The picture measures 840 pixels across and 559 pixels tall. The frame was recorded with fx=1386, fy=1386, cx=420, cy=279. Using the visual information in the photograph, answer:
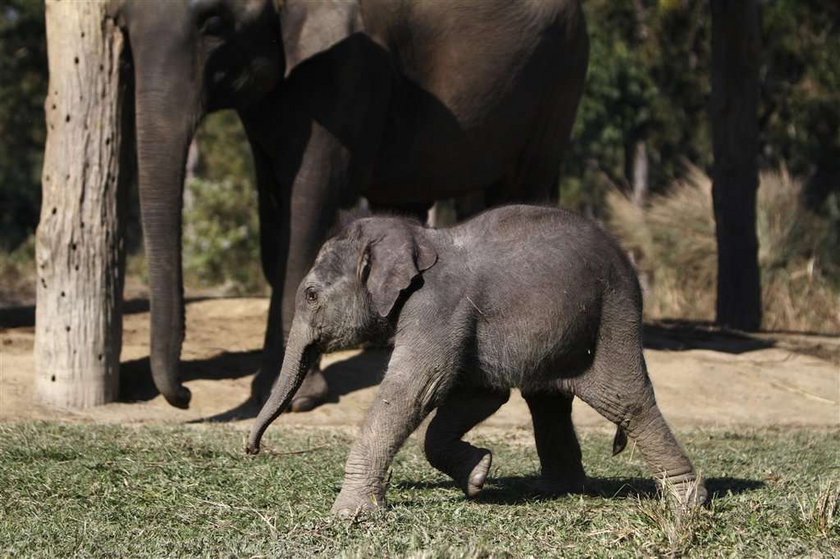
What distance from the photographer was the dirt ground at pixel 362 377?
869 centimetres

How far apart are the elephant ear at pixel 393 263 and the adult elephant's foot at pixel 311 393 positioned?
11.5 feet

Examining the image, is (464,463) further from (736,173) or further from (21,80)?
(21,80)

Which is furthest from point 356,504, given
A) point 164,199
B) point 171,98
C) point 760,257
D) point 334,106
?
point 760,257

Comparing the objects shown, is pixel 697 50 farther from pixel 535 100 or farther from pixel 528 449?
pixel 528 449

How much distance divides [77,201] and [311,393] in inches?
74.2

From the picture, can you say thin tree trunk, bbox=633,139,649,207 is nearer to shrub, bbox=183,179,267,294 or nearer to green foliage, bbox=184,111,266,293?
green foliage, bbox=184,111,266,293

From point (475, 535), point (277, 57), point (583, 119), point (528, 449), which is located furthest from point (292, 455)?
point (583, 119)

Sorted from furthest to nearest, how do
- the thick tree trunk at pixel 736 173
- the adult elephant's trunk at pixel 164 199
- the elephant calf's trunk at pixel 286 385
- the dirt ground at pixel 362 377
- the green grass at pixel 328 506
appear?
the thick tree trunk at pixel 736 173 → the dirt ground at pixel 362 377 → the adult elephant's trunk at pixel 164 199 → the elephant calf's trunk at pixel 286 385 → the green grass at pixel 328 506

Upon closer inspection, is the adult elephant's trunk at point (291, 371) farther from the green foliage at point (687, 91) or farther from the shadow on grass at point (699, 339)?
the green foliage at point (687, 91)

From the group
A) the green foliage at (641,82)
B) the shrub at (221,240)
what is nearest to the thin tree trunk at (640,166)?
the green foliage at (641,82)

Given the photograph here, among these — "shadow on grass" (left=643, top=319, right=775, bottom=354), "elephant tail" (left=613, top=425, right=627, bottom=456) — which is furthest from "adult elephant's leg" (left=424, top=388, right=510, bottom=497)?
"shadow on grass" (left=643, top=319, right=775, bottom=354)

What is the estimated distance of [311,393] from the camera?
882 cm

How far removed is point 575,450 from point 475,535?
1170 mm

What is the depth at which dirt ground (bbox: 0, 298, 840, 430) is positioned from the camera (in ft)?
28.5
